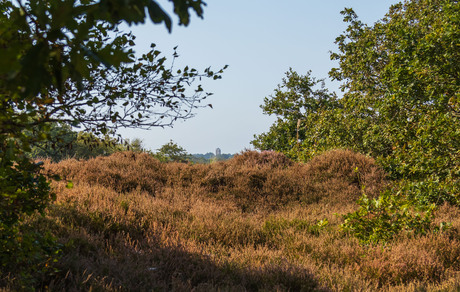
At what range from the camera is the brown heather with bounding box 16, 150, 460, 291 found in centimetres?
446

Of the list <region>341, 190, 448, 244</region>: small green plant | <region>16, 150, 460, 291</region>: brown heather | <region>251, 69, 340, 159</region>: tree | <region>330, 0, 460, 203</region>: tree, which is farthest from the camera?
<region>251, 69, 340, 159</region>: tree

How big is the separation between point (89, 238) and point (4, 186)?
2305 mm

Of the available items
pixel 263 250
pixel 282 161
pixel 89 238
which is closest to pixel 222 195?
pixel 282 161

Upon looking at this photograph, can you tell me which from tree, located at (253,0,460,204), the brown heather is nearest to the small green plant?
the brown heather

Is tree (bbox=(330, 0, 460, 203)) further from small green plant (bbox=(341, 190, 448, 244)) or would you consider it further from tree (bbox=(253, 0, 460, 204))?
small green plant (bbox=(341, 190, 448, 244))

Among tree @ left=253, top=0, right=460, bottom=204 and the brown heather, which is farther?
tree @ left=253, top=0, right=460, bottom=204

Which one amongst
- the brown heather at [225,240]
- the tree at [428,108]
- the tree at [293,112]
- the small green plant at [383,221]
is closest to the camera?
the brown heather at [225,240]

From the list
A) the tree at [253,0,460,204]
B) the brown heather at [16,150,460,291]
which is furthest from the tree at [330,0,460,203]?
the brown heather at [16,150,460,291]

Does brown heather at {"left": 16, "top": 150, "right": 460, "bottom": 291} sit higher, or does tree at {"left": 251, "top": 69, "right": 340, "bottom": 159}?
tree at {"left": 251, "top": 69, "right": 340, "bottom": 159}

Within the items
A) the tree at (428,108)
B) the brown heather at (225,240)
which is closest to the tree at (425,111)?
the tree at (428,108)

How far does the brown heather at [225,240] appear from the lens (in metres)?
4.46

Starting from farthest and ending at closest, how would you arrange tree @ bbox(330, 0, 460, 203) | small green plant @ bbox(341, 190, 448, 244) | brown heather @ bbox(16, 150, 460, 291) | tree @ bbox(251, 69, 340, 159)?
tree @ bbox(251, 69, 340, 159) < tree @ bbox(330, 0, 460, 203) < small green plant @ bbox(341, 190, 448, 244) < brown heather @ bbox(16, 150, 460, 291)

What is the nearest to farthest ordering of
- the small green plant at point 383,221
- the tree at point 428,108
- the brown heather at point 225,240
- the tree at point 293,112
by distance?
the brown heather at point 225,240
the small green plant at point 383,221
the tree at point 428,108
the tree at point 293,112

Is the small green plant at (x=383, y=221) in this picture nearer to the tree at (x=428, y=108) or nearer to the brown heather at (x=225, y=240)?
the brown heather at (x=225, y=240)
